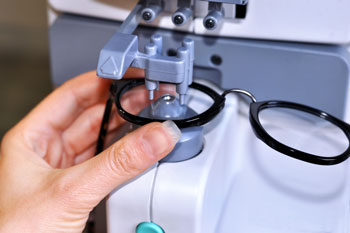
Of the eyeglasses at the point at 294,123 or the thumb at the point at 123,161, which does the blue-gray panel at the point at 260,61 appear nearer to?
the eyeglasses at the point at 294,123

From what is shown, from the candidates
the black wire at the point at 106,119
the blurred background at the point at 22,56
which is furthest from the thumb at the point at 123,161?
the blurred background at the point at 22,56

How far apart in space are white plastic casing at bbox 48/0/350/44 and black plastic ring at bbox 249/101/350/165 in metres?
0.07

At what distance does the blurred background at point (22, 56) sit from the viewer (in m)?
1.07

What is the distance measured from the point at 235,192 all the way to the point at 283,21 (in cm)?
21

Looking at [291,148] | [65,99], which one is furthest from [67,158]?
[291,148]

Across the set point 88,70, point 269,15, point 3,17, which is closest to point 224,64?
point 269,15

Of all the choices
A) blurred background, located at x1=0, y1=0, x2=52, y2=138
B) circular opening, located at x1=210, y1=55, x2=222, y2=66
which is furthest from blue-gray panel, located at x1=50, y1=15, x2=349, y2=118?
blurred background, located at x1=0, y1=0, x2=52, y2=138

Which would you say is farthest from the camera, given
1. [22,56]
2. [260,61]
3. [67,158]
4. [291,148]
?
[22,56]

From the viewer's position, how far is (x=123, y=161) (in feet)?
1.39

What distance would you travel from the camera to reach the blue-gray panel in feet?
1.63

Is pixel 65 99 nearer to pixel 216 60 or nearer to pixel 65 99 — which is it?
pixel 65 99

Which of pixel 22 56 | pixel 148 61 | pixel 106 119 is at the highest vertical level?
pixel 148 61

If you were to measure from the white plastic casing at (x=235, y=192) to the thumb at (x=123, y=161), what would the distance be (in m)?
0.02

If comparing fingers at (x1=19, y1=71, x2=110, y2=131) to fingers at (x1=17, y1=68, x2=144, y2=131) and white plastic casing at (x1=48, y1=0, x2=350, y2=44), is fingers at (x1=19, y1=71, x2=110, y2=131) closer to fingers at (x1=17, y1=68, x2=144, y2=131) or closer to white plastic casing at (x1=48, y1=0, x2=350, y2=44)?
fingers at (x1=17, y1=68, x2=144, y2=131)
